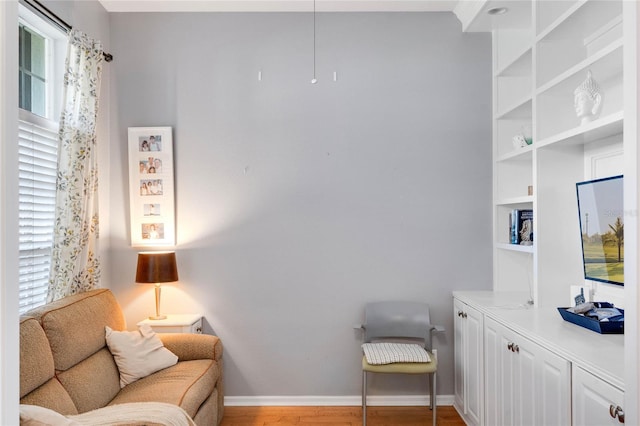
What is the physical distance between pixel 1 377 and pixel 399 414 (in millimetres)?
3102

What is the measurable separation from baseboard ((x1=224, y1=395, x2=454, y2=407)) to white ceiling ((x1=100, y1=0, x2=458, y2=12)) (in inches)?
115

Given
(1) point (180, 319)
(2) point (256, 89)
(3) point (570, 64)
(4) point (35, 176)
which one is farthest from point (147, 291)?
(3) point (570, 64)

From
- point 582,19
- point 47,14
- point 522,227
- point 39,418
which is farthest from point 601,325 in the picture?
point 47,14

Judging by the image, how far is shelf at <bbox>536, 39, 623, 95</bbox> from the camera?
2137 mm

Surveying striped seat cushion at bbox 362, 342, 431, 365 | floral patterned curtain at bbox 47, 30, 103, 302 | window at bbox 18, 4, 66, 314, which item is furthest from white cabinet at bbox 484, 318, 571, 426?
window at bbox 18, 4, 66, 314

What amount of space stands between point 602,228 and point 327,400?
2236 millimetres

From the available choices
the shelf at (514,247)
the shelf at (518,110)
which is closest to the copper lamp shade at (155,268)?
the shelf at (514,247)

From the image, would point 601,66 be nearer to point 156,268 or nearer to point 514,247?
point 514,247

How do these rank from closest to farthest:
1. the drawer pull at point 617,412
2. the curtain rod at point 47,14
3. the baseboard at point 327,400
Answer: the drawer pull at point 617,412 < the curtain rod at point 47,14 < the baseboard at point 327,400

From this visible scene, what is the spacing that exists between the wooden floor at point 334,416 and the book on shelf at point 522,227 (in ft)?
4.32

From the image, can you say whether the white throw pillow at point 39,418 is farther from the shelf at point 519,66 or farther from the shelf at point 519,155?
the shelf at point 519,66

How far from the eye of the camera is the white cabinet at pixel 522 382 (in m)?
1.93

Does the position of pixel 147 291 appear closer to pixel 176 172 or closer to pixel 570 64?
pixel 176 172

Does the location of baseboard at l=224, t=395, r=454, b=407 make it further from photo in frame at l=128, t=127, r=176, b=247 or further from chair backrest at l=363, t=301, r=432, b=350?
photo in frame at l=128, t=127, r=176, b=247
